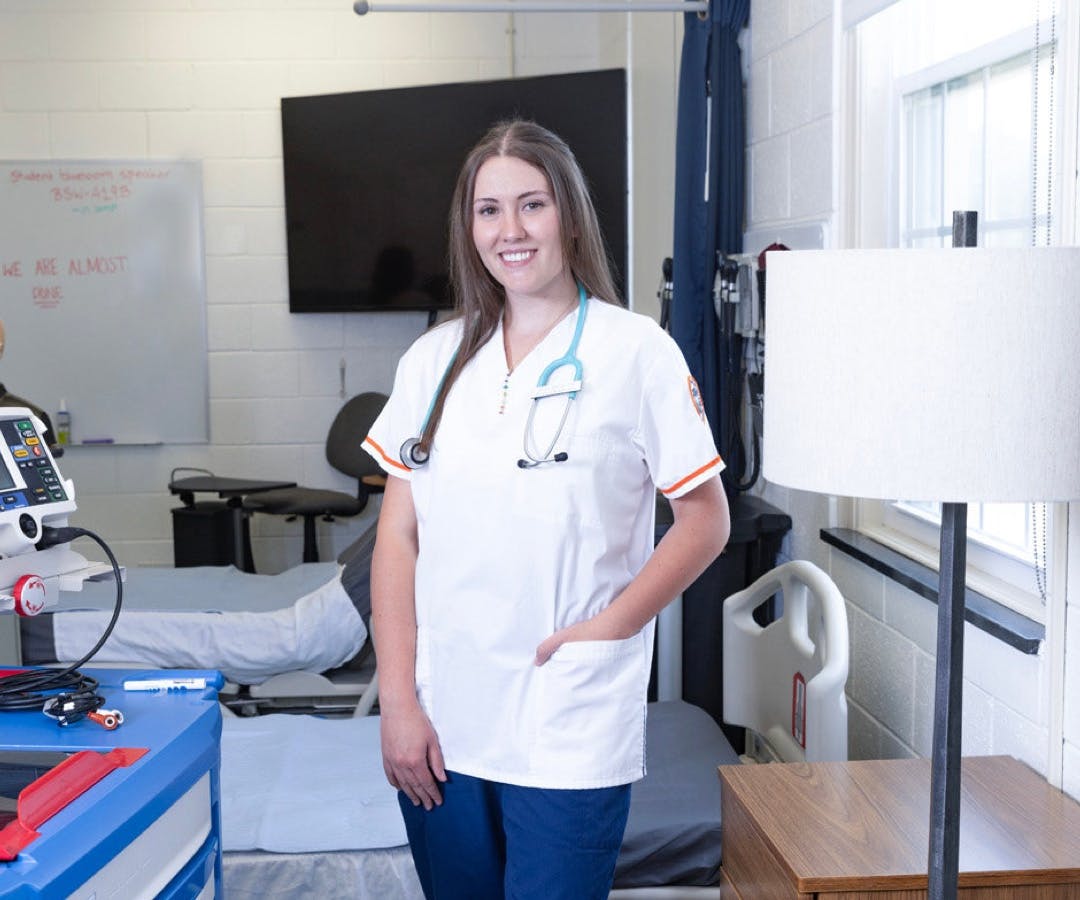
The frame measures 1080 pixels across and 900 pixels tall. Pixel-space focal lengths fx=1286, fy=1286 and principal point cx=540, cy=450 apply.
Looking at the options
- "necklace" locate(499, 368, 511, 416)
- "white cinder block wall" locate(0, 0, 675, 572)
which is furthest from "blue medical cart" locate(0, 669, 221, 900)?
"white cinder block wall" locate(0, 0, 675, 572)

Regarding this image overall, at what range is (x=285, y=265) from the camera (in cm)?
546

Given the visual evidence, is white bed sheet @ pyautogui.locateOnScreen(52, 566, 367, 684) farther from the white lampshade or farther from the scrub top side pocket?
the white lampshade

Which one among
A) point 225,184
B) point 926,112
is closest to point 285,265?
point 225,184

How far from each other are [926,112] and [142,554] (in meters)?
4.04

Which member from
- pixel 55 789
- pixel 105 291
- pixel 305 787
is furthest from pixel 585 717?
pixel 105 291

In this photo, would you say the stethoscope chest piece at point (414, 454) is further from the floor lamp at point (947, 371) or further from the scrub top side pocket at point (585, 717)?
the floor lamp at point (947, 371)

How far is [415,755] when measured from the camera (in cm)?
155

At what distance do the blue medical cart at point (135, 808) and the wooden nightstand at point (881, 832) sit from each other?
68cm

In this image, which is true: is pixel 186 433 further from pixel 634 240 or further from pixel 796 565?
pixel 796 565

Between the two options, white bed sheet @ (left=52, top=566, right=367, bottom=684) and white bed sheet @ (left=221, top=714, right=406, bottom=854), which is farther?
white bed sheet @ (left=52, top=566, right=367, bottom=684)

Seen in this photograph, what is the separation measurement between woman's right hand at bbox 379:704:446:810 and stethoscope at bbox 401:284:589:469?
311mm

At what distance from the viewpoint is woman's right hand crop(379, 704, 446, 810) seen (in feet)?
5.09

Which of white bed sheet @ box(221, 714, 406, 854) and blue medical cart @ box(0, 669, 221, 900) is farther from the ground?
blue medical cart @ box(0, 669, 221, 900)

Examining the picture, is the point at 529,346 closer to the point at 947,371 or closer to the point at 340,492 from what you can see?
the point at 947,371
